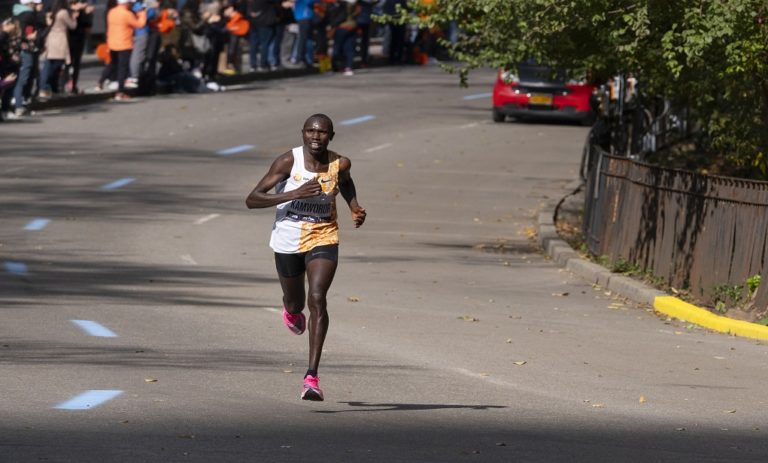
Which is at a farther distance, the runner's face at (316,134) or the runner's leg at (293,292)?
the runner's leg at (293,292)

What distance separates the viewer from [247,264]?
18094mm

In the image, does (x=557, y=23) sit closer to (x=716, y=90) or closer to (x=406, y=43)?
(x=716, y=90)

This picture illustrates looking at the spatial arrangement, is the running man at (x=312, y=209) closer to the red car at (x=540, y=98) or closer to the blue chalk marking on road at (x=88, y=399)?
the blue chalk marking on road at (x=88, y=399)

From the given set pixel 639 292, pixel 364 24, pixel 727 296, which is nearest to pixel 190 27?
pixel 364 24

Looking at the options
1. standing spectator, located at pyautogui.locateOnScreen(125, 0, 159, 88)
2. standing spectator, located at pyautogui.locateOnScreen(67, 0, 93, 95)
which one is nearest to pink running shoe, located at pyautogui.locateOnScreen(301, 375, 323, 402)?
standing spectator, located at pyautogui.locateOnScreen(67, 0, 93, 95)

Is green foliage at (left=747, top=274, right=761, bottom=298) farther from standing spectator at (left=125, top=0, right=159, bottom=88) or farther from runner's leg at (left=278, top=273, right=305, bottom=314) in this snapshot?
standing spectator at (left=125, top=0, right=159, bottom=88)

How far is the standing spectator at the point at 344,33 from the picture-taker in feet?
140

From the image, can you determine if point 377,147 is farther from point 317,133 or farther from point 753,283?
point 317,133

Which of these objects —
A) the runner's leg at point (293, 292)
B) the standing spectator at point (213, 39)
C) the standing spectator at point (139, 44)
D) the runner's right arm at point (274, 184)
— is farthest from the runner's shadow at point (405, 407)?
the standing spectator at point (213, 39)

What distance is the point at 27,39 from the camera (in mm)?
29516

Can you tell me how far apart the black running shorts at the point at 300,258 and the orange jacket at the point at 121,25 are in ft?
76.3

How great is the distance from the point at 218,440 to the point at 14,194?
14.4 meters

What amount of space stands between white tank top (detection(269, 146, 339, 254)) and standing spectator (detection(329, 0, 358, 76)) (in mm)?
32249

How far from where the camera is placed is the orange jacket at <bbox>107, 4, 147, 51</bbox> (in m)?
33.3
